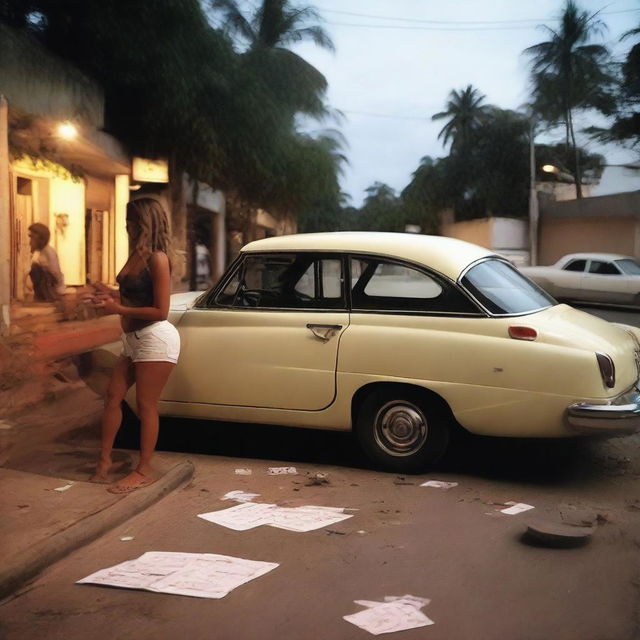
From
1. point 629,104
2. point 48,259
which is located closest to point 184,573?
point 48,259

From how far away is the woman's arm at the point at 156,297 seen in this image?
5043 millimetres

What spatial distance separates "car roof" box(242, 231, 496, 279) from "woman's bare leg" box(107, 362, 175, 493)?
1414mm

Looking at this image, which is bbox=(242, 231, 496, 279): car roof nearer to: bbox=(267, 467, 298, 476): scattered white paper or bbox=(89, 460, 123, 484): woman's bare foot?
bbox=(267, 467, 298, 476): scattered white paper

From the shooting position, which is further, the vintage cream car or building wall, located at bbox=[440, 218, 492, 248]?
building wall, located at bbox=[440, 218, 492, 248]

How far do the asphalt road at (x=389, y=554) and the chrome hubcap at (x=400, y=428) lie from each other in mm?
Result: 203

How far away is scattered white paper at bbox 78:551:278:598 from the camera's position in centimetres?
358

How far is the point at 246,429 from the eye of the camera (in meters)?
7.10

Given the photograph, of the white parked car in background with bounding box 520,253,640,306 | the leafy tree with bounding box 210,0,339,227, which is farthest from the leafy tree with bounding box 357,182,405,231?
the white parked car in background with bounding box 520,253,640,306

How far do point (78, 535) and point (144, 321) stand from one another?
57.6 inches

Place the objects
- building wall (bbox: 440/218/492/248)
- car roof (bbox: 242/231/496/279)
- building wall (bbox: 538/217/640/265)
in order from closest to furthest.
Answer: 1. car roof (bbox: 242/231/496/279)
2. building wall (bbox: 538/217/640/265)
3. building wall (bbox: 440/218/492/248)

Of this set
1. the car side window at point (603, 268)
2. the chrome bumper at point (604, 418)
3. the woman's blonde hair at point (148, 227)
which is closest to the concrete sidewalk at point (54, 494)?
the woman's blonde hair at point (148, 227)

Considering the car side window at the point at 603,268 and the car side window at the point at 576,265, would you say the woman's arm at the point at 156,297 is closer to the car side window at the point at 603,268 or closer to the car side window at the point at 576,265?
the car side window at the point at 603,268

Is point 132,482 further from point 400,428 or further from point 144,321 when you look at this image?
point 400,428

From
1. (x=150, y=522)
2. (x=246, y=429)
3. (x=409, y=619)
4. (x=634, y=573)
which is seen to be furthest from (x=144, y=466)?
(x=634, y=573)
